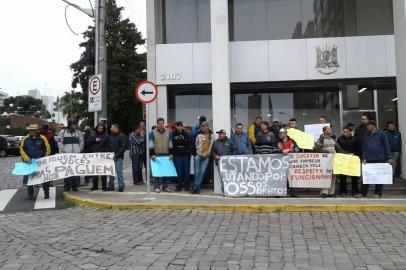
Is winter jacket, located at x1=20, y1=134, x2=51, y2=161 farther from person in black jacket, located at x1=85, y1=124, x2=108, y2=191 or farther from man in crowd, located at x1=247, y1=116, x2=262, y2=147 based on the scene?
man in crowd, located at x1=247, y1=116, x2=262, y2=147

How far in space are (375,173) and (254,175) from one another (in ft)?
9.48

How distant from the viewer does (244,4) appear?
16.8 metres

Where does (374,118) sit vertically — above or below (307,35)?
below

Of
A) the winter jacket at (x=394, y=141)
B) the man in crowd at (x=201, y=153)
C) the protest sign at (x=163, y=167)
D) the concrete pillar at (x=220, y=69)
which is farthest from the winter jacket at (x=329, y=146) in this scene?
the protest sign at (x=163, y=167)

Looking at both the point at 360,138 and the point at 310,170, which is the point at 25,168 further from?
the point at 360,138

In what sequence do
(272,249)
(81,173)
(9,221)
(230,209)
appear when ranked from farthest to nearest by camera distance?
(81,173), (230,209), (9,221), (272,249)

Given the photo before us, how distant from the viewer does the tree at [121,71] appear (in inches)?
2002

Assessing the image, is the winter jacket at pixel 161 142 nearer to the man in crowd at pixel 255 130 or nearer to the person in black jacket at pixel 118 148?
the person in black jacket at pixel 118 148

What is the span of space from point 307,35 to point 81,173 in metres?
9.07

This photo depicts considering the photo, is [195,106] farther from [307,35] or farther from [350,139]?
[350,139]

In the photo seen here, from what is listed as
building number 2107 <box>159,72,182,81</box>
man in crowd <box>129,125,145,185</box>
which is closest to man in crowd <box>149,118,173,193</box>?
man in crowd <box>129,125,145,185</box>

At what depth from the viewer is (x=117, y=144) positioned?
492 inches

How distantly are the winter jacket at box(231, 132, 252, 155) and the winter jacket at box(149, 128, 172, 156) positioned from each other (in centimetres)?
172

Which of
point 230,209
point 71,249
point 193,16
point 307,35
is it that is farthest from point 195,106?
point 71,249
